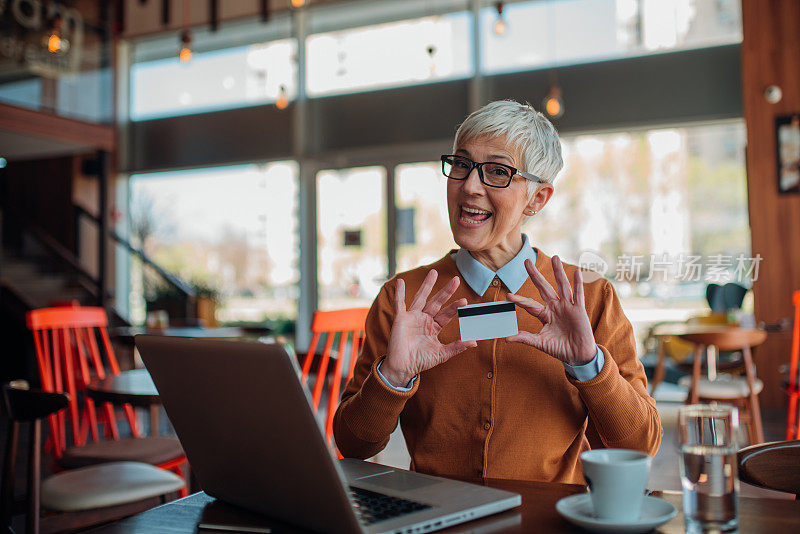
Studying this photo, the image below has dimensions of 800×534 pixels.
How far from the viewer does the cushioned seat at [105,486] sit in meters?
2.17

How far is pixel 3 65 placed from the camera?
26.1 feet

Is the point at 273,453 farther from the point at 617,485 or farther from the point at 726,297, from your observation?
the point at 726,297

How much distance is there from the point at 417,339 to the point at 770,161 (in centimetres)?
593

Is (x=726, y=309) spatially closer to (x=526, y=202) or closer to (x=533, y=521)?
(x=526, y=202)

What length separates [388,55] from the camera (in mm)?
8070

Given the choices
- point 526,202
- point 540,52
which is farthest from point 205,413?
point 540,52

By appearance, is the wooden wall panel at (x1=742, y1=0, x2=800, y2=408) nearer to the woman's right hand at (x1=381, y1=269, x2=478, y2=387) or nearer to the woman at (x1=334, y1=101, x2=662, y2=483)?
the woman at (x1=334, y1=101, x2=662, y2=483)

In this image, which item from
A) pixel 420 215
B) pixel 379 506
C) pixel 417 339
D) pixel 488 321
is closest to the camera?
pixel 379 506

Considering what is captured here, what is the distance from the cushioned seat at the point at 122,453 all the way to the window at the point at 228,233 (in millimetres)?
5514

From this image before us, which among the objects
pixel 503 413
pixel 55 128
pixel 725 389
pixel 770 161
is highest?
pixel 55 128

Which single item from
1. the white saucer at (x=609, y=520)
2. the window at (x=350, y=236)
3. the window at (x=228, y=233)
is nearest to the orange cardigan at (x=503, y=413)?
the white saucer at (x=609, y=520)

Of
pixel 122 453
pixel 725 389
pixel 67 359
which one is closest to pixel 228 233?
pixel 67 359

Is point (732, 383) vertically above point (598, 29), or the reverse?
point (598, 29)

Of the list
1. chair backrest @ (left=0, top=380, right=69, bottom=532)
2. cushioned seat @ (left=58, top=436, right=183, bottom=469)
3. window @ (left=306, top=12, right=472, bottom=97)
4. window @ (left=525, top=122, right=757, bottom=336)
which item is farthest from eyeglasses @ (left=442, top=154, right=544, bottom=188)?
window @ (left=306, top=12, right=472, bottom=97)
